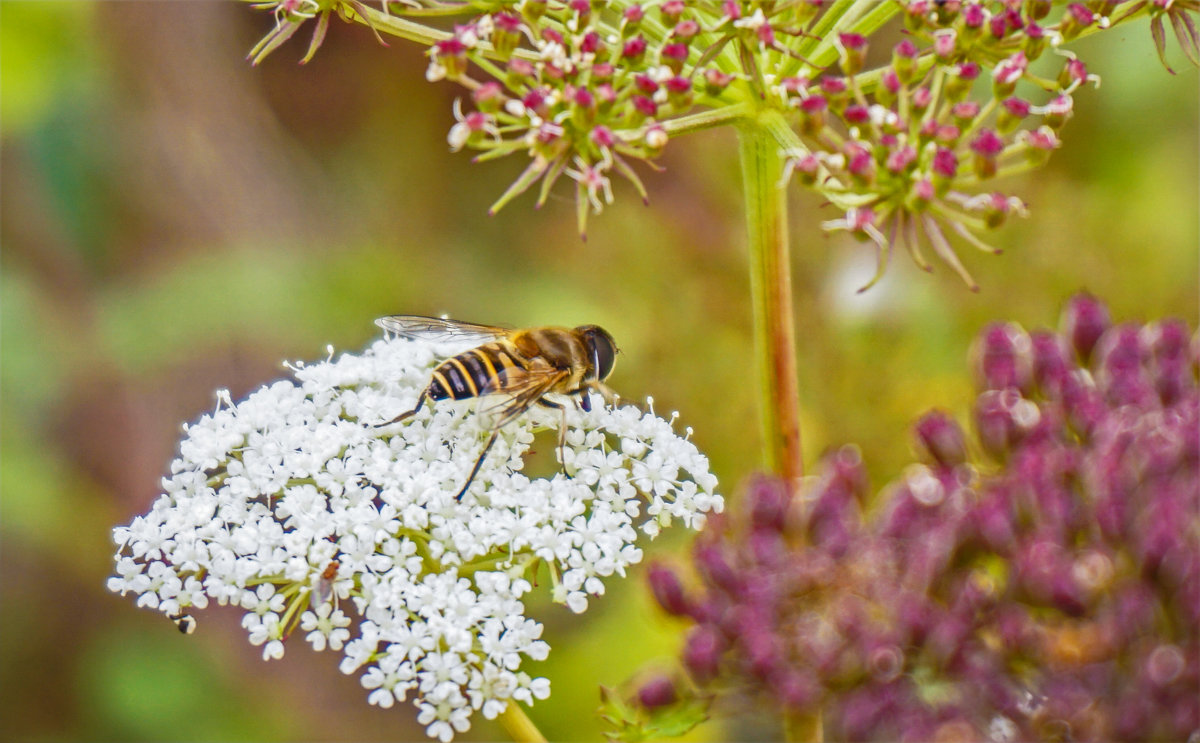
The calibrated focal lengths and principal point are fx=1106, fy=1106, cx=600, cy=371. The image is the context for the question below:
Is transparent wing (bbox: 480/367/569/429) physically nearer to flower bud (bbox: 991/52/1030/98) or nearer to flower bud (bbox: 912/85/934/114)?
flower bud (bbox: 912/85/934/114)

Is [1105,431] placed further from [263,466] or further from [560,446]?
[263,466]

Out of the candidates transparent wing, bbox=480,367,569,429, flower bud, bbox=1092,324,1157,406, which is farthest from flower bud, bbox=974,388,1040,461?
transparent wing, bbox=480,367,569,429

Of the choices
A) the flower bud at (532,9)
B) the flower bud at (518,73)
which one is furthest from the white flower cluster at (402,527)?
the flower bud at (532,9)

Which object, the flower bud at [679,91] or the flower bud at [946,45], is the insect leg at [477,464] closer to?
the flower bud at [679,91]

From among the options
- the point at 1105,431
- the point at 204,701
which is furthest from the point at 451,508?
the point at 204,701

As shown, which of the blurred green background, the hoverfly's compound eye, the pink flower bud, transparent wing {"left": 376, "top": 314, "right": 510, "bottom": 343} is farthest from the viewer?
the blurred green background

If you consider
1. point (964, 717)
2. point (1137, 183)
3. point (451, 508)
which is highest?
point (1137, 183)

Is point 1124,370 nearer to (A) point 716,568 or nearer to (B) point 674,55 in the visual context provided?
(A) point 716,568

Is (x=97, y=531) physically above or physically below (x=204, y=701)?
above
